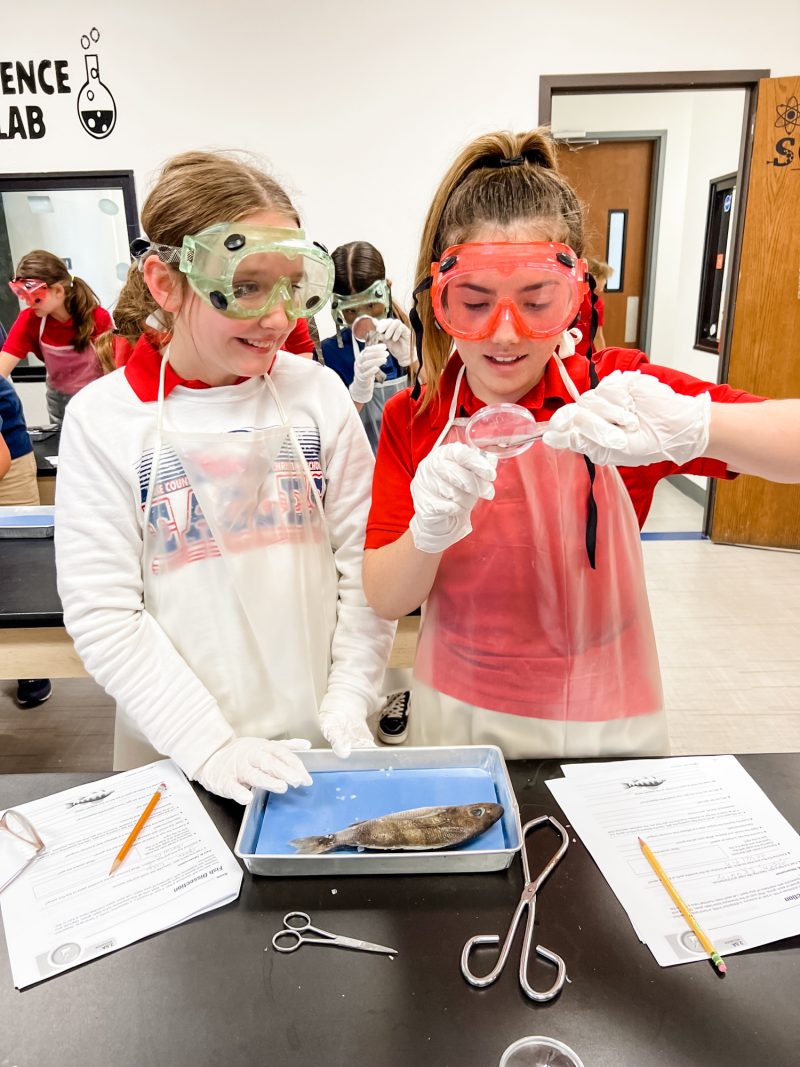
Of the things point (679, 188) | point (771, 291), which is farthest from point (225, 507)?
point (679, 188)

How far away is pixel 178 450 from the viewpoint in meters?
1.18

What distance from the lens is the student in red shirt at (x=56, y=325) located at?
11.6ft

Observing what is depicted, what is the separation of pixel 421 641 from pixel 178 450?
0.55 meters

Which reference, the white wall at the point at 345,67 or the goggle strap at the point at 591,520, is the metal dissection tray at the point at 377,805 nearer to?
the goggle strap at the point at 591,520

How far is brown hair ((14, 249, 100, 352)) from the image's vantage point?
3.53m

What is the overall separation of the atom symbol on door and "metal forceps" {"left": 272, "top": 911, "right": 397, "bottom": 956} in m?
4.62

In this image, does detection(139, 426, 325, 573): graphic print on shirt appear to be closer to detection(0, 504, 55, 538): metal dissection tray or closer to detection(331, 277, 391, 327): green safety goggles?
detection(0, 504, 55, 538): metal dissection tray

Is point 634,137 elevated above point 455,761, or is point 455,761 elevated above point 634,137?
point 634,137

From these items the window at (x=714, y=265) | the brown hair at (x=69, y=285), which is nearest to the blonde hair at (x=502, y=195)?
the brown hair at (x=69, y=285)

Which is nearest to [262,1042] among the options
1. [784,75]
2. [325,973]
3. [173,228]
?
[325,973]

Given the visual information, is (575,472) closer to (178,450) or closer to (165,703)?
(178,450)

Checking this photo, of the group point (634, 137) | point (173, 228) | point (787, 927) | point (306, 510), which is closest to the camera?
point (787, 927)

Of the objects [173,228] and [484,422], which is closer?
[484,422]

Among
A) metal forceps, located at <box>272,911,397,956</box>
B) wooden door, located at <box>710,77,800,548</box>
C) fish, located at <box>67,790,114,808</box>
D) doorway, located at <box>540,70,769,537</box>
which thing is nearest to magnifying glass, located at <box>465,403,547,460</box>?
metal forceps, located at <box>272,911,397,956</box>
